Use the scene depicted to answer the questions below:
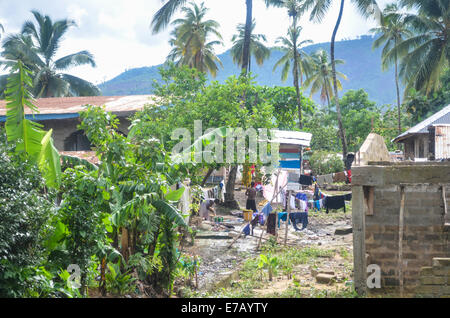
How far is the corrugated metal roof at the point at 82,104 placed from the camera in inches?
583

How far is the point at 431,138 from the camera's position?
618 inches

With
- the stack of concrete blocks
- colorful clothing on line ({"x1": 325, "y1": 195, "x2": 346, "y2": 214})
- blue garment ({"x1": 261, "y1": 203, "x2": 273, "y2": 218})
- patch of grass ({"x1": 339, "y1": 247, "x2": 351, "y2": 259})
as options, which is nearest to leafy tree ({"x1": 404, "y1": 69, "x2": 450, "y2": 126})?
colorful clothing on line ({"x1": 325, "y1": 195, "x2": 346, "y2": 214})

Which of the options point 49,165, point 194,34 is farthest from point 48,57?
point 49,165

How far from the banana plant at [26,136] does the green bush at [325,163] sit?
24536 millimetres

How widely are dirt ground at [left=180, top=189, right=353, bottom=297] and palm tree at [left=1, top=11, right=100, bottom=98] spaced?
1393cm

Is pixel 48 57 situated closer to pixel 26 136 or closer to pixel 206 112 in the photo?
pixel 206 112

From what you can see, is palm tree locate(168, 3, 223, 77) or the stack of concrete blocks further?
palm tree locate(168, 3, 223, 77)

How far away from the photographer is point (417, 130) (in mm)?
19719

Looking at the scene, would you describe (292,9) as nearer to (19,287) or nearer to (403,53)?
(403,53)

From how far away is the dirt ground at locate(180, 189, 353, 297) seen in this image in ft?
28.6

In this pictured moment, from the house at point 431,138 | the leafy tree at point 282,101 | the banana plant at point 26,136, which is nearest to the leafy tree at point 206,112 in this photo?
the house at point 431,138

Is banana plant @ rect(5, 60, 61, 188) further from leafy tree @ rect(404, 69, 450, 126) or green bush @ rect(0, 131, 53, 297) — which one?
leafy tree @ rect(404, 69, 450, 126)

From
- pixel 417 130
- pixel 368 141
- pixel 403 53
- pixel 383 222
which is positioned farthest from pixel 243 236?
pixel 403 53

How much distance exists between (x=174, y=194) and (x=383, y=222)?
151 inches
